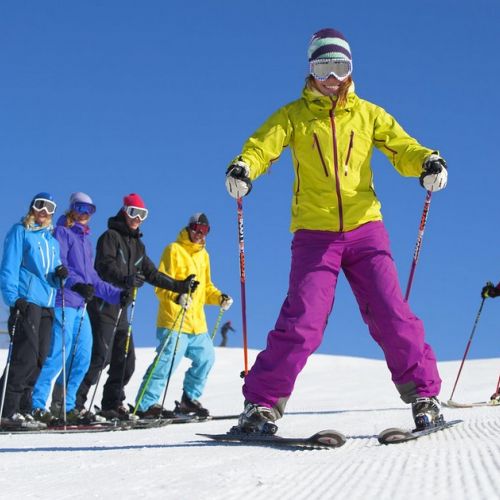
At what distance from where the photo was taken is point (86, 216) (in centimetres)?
798

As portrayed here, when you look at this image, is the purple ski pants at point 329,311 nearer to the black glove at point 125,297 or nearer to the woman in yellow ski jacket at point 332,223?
the woman in yellow ski jacket at point 332,223

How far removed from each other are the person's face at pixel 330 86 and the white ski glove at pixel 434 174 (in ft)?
2.06

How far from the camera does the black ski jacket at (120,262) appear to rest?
759cm

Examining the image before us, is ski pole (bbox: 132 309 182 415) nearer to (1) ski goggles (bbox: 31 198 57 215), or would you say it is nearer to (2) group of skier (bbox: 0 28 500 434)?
(1) ski goggles (bbox: 31 198 57 215)

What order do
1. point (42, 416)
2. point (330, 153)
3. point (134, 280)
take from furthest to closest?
point (134, 280) → point (42, 416) → point (330, 153)

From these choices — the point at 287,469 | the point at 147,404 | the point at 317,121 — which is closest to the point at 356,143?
the point at 317,121

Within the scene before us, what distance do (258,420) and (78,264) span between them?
4.32 metres

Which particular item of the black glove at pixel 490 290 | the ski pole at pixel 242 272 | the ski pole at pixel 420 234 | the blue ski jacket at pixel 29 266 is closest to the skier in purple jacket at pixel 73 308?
the blue ski jacket at pixel 29 266

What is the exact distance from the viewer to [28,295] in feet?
22.4

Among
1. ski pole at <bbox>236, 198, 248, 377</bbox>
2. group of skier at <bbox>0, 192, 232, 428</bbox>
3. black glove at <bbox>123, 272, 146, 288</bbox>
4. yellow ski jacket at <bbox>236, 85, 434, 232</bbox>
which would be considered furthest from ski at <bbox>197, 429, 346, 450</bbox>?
black glove at <bbox>123, 272, 146, 288</bbox>

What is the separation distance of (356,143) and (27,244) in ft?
12.3

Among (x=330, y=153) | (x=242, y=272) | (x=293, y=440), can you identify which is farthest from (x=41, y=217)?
(x=293, y=440)

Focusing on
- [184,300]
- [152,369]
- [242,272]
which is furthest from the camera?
[184,300]

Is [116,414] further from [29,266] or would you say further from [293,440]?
[293,440]
